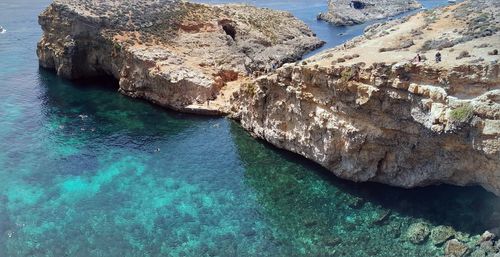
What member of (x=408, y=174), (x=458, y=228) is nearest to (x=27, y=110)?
(x=408, y=174)

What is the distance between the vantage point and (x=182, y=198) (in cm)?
4791

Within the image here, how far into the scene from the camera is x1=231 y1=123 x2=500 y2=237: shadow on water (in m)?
41.2

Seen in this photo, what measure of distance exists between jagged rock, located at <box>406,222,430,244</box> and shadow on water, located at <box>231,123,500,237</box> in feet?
3.01

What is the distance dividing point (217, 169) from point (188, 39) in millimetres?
34415

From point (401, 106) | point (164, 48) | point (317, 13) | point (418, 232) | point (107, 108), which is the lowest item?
point (418, 232)

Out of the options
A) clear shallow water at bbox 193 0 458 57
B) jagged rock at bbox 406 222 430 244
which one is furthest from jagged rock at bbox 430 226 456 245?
clear shallow water at bbox 193 0 458 57

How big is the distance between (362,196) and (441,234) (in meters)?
8.33

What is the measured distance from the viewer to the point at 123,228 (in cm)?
4319

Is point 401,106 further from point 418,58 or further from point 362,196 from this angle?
point 362,196

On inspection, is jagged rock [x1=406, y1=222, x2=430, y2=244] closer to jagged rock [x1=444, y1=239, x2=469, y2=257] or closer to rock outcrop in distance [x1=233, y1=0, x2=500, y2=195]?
jagged rock [x1=444, y1=239, x2=469, y2=257]

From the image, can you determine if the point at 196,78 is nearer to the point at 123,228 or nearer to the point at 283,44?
the point at 283,44

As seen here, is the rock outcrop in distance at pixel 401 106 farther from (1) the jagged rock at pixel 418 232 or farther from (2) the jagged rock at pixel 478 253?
(2) the jagged rock at pixel 478 253

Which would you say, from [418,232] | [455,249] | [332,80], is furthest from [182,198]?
[455,249]

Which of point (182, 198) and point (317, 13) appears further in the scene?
point (317, 13)
